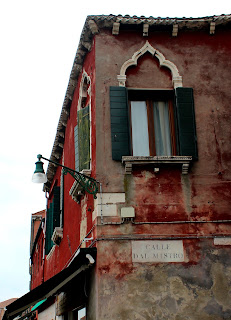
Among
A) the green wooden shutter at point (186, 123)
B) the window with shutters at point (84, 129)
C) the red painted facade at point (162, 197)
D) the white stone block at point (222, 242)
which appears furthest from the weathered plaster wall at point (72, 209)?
the white stone block at point (222, 242)

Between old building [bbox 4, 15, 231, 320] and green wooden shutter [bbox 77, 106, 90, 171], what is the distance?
0.09ft

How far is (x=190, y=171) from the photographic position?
891cm

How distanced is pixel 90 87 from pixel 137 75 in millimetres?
1109

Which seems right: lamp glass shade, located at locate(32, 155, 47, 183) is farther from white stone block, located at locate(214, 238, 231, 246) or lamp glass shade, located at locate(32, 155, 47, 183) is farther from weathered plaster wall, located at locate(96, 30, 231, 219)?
white stone block, located at locate(214, 238, 231, 246)

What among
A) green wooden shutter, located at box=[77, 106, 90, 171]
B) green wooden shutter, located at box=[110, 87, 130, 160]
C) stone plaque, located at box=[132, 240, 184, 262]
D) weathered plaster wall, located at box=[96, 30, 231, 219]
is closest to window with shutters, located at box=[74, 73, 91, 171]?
green wooden shutter, located at box=[77, 106, 90, 171]

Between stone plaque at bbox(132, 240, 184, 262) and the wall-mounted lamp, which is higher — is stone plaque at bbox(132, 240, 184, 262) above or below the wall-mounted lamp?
below

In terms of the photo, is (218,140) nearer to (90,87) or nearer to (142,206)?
(142,206)

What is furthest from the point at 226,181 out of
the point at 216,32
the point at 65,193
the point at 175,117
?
the point at 65,193

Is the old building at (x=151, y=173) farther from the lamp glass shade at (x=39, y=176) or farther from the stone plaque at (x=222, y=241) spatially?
the lamp glass shade at (x=39, y=176)

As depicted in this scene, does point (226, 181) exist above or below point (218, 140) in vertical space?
below

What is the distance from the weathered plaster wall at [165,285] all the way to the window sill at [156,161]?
148 cm

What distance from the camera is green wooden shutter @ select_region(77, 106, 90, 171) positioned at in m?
9.61

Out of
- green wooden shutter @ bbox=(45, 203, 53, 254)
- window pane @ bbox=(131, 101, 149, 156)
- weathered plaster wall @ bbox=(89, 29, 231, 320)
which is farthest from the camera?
green wooden shutter @ bbox=(45, 203, 53, 254)

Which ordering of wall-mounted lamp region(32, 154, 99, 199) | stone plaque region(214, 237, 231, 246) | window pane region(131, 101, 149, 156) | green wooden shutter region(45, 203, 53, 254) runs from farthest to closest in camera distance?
green wooden shutter region(45, 203, 53, 254) → window pane region(131, 101, 149, 156) → wall-mounted lamp region(32, 154, 99, 199) → stone plaque region(214, 237, 231, 246)
